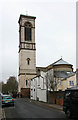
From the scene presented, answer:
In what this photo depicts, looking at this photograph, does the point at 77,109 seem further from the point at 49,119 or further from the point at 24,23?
the point at 24,23

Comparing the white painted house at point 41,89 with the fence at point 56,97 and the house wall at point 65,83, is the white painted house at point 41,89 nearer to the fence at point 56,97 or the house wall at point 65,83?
the fence at point 56,97

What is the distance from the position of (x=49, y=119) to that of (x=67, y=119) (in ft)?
4.13

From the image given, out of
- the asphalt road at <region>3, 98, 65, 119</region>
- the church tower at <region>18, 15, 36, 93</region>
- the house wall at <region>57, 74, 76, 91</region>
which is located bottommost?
the asphalt road at <region>3, 98, 65, 119</region>

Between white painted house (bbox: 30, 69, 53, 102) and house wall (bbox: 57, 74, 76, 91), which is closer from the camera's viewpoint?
white painted house (bbox: 30, 69, 53, 102)

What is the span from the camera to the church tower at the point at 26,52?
176 feet

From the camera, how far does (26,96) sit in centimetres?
5147

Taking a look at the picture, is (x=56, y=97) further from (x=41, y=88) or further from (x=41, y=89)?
(x=41, y=88)

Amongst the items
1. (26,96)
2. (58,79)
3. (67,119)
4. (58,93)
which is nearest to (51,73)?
(58,79)

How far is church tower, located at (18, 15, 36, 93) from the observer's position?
5355cm

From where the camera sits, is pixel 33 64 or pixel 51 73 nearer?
pixel 51 73

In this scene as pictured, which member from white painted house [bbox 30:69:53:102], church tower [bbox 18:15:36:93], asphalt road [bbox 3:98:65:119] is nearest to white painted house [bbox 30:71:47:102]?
white painted house [bbox 30:69:53:102]

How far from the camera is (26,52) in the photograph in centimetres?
5544

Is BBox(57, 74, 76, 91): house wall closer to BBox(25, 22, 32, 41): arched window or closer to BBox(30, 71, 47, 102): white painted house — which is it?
BBox(30, 71, 47, 102): white painted house

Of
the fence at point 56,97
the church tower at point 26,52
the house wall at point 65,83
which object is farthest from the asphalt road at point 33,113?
the church tower at point 26,52
